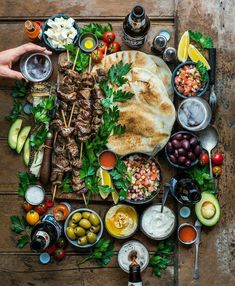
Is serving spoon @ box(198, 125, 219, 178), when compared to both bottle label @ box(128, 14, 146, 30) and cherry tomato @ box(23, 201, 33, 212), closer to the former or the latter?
bottle label @ box(128, 14, 146, 30)

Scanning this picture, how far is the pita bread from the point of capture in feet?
14.1

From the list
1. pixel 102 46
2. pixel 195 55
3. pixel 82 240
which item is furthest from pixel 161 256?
pixel 102 46

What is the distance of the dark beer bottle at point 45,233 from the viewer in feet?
13.3

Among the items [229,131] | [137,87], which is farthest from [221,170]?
[137,87]

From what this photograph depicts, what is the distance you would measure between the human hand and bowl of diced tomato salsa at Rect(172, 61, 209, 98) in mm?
1049

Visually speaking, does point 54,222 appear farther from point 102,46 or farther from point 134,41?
point 134,41

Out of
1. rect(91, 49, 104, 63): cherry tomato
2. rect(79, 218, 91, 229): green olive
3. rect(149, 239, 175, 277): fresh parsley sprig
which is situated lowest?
rect(149, 239, 175, 277): fresh parsley sprig

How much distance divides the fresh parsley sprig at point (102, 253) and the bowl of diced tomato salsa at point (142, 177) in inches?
15.5

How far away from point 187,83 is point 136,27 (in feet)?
1.90

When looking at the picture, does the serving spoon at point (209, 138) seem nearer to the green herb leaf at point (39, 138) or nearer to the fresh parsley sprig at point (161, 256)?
the fresh parsley sprig at point (161, 256)

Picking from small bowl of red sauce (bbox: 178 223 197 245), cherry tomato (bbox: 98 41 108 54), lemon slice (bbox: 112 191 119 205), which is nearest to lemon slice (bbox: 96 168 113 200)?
lemon slice (bbox: 112 191 119 205)

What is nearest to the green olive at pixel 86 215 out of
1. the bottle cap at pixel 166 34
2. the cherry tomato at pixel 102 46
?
the cherry tomato at pixel 102 46

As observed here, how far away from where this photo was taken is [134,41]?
4316 millimetres

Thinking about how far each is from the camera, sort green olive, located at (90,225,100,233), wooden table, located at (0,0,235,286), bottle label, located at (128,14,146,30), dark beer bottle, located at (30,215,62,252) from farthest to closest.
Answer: wooden table, located at (0,0,235,286)
green olive, located at (90,225,100,233)
bottle label, located at (128,14,146,30)
dark beer bottle, located at (30,215,62,252)
